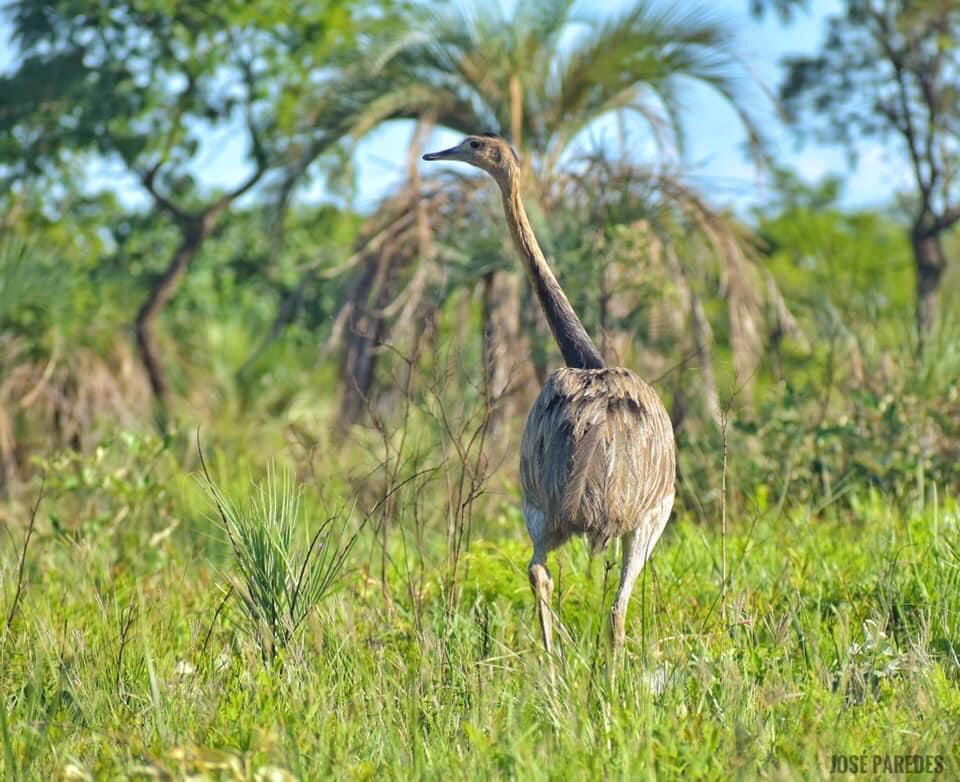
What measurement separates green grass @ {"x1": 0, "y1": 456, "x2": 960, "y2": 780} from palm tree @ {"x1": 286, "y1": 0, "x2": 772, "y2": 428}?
4.66 metres

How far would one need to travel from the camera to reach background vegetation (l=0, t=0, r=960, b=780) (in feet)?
10.8

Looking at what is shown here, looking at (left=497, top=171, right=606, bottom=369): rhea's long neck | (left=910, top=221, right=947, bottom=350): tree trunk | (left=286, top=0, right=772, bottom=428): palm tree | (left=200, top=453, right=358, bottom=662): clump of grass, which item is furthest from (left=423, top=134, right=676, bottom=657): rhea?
(left=910, top=221, right=947, bottom=350): tree trunk

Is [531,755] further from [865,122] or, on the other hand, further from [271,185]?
[865,122]

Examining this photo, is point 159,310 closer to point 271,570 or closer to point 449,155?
point 449,155

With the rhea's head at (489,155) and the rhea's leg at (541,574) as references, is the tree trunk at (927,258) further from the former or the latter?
the rhea's leg at (541,574)

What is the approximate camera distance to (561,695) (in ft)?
11.0

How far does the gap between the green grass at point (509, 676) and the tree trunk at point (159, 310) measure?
5.42m

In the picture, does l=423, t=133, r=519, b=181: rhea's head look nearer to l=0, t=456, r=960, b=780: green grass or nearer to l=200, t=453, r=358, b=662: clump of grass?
l=0, t=456, r=960, b=780: green grass

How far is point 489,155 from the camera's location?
5312 millimetres

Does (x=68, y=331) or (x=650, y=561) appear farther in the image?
(x=68, y=331)

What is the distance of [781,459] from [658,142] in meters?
3.51

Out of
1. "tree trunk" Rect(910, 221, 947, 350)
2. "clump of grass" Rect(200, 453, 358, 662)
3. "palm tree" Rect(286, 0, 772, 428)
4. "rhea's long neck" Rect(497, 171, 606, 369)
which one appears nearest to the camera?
"clump of grass" Rect(200, 453, 358, 662)

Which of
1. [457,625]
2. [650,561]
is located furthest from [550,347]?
[457,625]

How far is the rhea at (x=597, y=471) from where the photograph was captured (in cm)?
404
